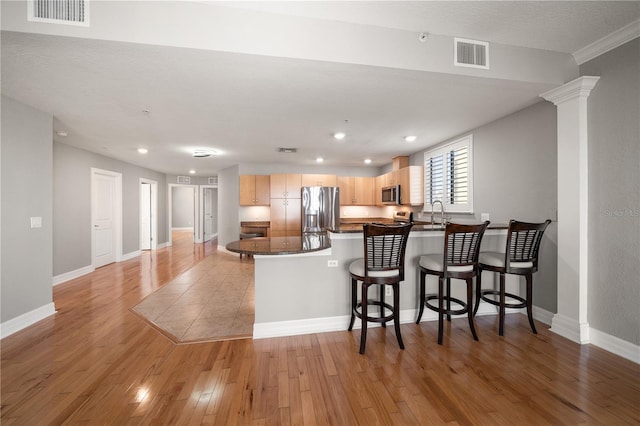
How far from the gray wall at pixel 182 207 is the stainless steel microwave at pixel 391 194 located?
10233 mm

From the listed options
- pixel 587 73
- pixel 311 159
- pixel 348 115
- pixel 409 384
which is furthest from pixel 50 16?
pixel 311 159

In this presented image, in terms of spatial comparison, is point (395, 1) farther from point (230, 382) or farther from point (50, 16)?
point (230, 382)

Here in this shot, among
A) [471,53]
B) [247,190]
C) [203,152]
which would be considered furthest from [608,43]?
[247,190]

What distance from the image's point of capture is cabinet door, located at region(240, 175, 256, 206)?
21.4ft

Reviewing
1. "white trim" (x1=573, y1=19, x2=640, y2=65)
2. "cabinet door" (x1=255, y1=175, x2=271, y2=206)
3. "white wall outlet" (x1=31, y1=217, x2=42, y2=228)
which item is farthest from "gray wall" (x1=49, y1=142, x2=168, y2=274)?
"white trim" (x1=573, y1=19, x2=640, y2=65)

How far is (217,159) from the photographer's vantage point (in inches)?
241

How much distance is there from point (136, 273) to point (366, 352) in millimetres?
4933

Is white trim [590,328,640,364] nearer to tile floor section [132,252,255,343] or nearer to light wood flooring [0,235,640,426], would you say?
light wood flooring [0,235,640,426]

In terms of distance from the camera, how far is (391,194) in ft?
18.6

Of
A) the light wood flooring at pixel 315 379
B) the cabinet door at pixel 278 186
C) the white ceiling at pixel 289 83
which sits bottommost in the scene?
the light wood flooring at pixel 315 379

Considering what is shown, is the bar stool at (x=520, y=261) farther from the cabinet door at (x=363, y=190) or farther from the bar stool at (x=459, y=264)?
the cabinet door at (x=363, y=190)

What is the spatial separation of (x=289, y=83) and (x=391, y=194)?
12.5 feet

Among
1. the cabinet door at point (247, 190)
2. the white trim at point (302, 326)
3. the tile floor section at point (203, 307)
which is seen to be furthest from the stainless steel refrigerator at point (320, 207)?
the white trim at point (302, 326)

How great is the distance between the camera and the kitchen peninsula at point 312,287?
8.56 ft
